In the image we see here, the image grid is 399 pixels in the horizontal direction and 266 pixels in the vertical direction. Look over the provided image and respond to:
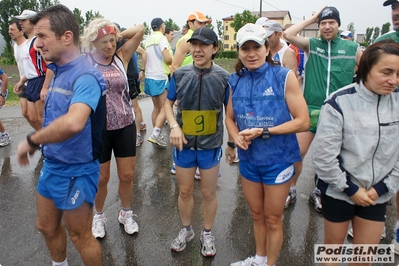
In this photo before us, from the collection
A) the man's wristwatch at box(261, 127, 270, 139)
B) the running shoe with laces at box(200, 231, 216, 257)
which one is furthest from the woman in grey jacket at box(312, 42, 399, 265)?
the running shoe with laces at box(200, 231, 216, 257)

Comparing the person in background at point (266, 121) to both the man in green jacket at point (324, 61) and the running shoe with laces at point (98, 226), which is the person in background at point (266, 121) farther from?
the running shoe with laces at point (98, 226)

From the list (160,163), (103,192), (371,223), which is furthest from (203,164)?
(160,163)

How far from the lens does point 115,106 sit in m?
2.93

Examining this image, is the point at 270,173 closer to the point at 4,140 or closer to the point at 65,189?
the point at 65,189

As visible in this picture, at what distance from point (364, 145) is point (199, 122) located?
1334 millimetres

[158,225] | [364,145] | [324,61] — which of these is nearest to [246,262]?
[158,225]

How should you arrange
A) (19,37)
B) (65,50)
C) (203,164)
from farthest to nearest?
(19,37) < (203,164) < (65,50)

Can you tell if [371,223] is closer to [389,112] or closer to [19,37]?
[389,112]

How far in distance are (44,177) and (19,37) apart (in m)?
Result: 4.32

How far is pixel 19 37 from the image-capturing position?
211 inches

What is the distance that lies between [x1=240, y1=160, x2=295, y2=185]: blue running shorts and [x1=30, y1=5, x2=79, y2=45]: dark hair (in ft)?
5.45

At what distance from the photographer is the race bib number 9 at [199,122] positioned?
2.73m

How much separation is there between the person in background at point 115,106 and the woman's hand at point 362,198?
6.74 ft

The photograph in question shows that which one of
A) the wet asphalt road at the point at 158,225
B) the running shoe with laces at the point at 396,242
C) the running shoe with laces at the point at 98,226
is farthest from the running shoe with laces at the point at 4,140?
the running shoe with laces at the point at 396,242
